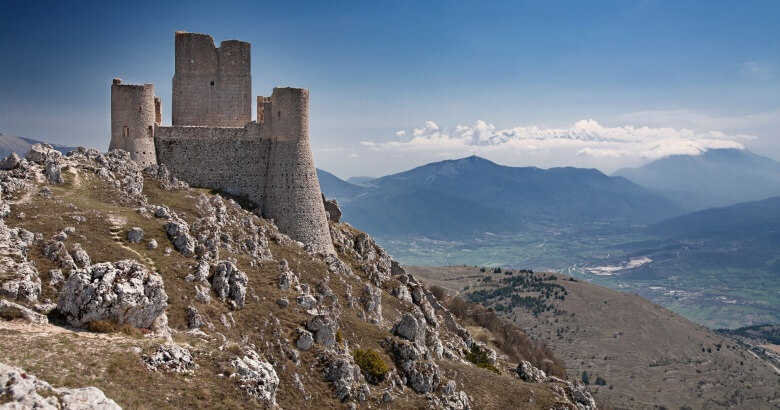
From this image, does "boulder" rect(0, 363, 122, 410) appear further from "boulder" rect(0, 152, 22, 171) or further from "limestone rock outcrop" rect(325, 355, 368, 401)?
"boulder" rect(0, 152, 22, 171)

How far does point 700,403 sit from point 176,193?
16125 centimetres

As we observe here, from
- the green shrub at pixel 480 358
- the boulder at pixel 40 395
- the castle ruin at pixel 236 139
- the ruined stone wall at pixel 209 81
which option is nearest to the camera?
the boulder at pixel 40 395

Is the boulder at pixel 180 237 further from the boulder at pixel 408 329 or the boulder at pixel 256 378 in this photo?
the boulder at pixel 408 329

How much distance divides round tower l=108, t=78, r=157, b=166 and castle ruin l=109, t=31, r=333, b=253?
0.55 meters

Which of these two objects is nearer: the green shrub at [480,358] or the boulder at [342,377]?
the boulder at [342,377]

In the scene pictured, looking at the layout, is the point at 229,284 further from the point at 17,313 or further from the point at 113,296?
the point at 17,313

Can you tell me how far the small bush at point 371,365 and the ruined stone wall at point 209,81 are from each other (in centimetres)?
2766

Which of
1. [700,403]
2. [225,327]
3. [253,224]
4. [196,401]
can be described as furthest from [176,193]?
[700,403]

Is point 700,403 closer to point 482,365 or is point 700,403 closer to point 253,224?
point 482,365

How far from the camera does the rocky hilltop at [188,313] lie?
2417cm

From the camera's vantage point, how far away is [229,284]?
122 ft

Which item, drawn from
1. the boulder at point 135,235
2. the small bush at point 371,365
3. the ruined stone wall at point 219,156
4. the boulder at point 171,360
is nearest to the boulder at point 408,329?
the small bush at point 371,365

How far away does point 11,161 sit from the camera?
136 feet

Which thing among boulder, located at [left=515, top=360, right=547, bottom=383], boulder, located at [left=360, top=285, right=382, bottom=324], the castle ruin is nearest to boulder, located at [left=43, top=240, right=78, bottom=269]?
the castle ruin
